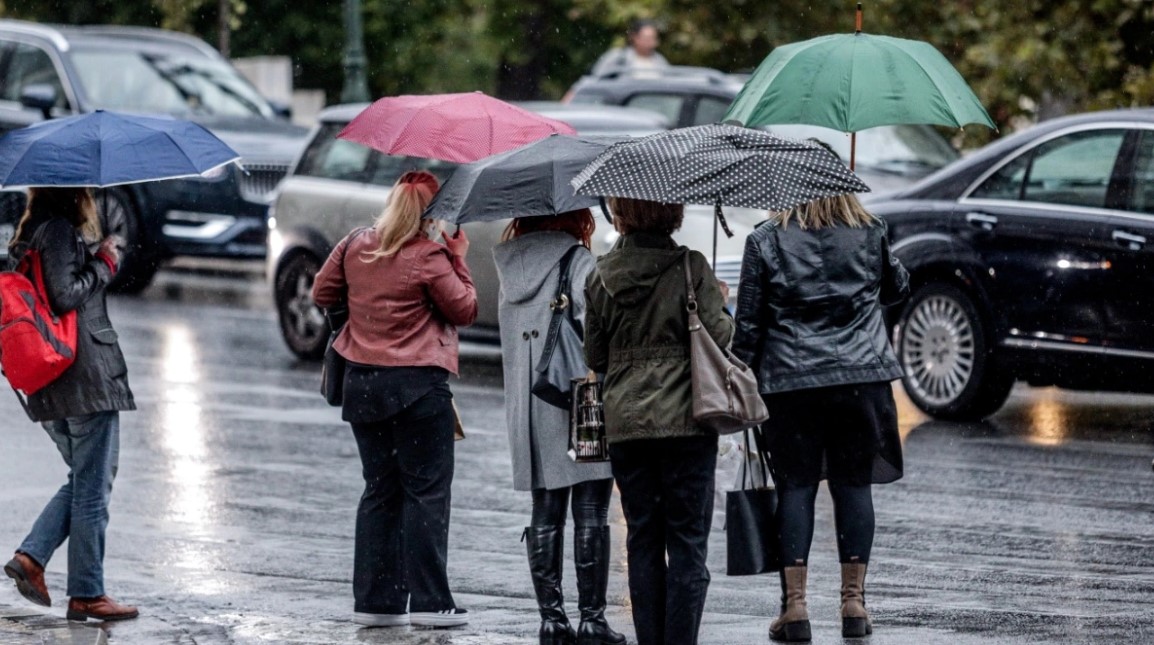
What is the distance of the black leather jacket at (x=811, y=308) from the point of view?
279 inches

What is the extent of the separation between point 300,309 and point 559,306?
338 inches

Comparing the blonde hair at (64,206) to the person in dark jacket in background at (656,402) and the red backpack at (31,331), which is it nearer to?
the red backpack at (31,331)

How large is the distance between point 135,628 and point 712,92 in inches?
443

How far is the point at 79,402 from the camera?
7539 mm

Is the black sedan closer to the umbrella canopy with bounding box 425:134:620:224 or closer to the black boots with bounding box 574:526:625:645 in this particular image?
Result: the umbrella canopy with bounding box 425:134:620:224

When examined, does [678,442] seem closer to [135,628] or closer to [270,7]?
[135,628]

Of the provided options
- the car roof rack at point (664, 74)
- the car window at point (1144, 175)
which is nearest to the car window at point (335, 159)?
the car roof rack at point (664, 74)

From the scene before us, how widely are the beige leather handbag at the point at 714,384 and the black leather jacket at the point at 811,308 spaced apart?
0.76 m

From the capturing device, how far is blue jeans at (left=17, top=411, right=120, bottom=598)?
25.2 feet

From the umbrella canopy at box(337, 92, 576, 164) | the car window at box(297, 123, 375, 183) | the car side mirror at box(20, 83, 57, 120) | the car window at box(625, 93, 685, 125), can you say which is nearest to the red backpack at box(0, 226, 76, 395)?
the umbrella canopy at box(337, 92, 576, 164)

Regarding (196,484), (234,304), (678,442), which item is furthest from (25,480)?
(234,304)

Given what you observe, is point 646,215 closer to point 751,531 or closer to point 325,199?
point 751,531

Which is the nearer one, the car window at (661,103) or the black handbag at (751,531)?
the black handbag at (751,531)

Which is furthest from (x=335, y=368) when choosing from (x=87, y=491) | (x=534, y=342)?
(x=87, y=491)
